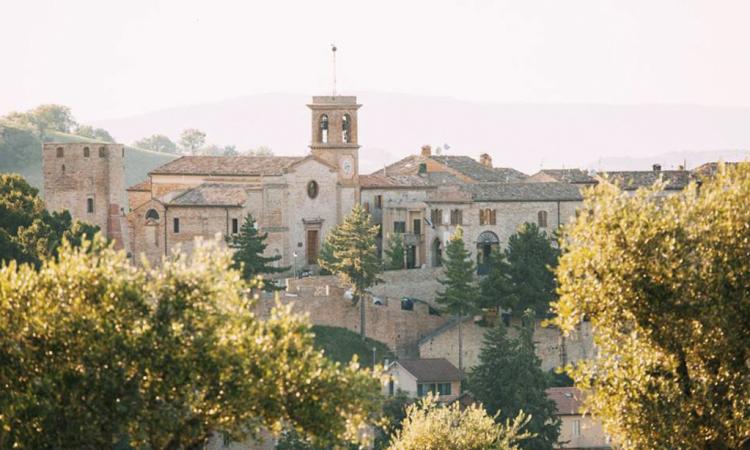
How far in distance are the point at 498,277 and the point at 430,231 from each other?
7.02 meters

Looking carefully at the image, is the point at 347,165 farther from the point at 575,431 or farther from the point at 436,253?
the point at 575,431

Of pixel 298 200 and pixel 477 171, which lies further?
pixel 477 171

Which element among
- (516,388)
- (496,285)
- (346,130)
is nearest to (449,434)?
(516,388)

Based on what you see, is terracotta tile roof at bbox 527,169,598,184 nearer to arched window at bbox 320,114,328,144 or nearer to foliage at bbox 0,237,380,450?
arched window at bbox 320,114,328,144

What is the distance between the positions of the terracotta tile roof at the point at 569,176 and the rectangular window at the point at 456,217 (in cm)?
1156

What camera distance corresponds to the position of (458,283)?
73000 millimetres

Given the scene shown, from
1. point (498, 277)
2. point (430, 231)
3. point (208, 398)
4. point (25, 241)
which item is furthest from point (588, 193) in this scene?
point (430, 231)

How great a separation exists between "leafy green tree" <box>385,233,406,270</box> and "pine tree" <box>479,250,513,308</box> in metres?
4.53

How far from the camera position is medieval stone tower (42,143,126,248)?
7769 cm

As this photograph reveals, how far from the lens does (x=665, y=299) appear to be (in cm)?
3064

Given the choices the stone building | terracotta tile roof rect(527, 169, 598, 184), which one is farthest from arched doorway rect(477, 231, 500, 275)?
terracotta tile roof rect(527, 169, 598, 184)

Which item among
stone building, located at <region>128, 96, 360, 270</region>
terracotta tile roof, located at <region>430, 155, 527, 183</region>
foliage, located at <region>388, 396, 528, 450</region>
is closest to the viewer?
foliage, located at <region>388, 396, 528, 450</region>

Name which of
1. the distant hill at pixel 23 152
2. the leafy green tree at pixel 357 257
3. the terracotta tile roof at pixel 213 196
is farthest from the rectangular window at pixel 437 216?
the distant hill at pixel 23 152

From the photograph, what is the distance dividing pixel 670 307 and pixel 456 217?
164ft
